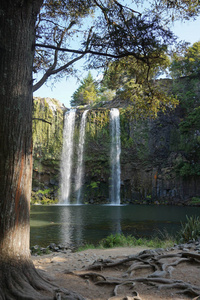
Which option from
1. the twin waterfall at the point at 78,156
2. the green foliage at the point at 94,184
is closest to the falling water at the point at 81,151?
the twin waterfall at the point at 78,156

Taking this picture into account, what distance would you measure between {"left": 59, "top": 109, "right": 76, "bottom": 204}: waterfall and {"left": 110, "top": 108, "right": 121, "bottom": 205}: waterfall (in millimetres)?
5176

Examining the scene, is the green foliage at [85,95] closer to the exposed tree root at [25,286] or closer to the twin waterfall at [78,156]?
the twin waterfall at [78,156]

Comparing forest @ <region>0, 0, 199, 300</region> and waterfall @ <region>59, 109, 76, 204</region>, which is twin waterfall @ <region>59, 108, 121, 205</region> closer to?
waterfall @ <region>59, 109, 76, 204</region>

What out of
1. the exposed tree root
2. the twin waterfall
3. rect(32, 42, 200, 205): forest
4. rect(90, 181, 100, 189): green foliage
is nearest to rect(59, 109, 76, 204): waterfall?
the twin waterfall

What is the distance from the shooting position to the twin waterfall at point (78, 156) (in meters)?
31.8

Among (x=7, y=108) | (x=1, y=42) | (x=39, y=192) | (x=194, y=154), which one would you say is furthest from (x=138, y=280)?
(x=39, y=192)

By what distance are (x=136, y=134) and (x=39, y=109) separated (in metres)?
12.7

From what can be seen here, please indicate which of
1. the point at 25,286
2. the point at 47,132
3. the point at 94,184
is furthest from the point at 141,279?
the point at 47,132

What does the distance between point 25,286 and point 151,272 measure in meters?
1.91

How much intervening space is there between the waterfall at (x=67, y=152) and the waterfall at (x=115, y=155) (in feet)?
17.0

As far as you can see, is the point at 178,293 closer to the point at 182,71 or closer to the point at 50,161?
the point at 50,161

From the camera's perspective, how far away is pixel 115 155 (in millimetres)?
32531

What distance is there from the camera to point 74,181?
3288cm

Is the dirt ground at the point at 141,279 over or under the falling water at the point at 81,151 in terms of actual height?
under
